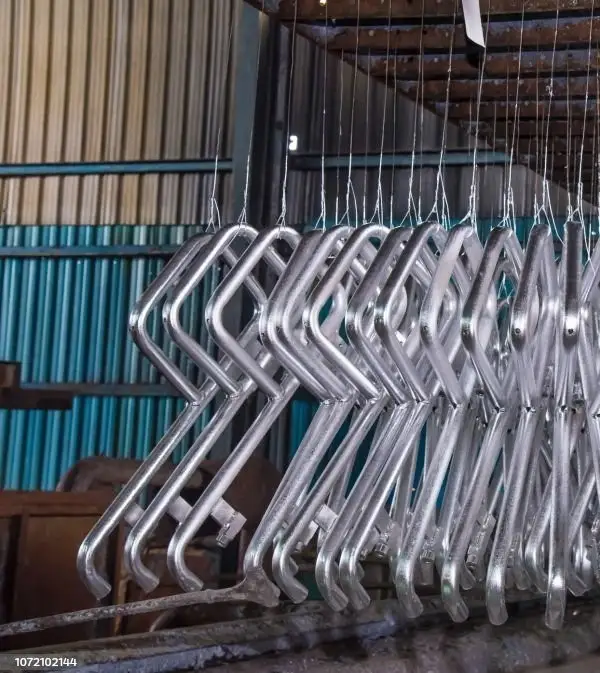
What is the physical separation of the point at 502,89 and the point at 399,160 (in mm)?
3546

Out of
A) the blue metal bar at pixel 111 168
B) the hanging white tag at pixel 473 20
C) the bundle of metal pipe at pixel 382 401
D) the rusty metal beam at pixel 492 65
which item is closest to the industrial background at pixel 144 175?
the blue metal bar at pixel 111 168

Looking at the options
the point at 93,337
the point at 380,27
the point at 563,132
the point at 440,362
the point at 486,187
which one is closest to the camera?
the point at 440,362

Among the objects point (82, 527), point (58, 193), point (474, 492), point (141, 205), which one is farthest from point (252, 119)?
point (474, 492)

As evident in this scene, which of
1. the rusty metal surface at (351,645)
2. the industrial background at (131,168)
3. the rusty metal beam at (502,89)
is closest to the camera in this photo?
the rusty metal surface at (351,645)

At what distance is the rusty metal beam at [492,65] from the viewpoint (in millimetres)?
5926

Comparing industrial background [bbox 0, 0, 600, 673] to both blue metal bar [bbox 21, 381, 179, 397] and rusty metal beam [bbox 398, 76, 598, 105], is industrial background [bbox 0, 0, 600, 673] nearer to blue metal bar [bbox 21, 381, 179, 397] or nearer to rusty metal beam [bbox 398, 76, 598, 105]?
blue metal bar [bbox 21, 381, 179, 397]

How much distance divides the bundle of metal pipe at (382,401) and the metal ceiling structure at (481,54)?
1.79 meters

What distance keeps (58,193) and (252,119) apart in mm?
2523

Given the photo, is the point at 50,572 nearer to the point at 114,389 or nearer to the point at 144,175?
the point at 114,389

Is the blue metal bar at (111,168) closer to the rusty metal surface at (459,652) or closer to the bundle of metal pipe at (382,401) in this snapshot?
the rusty metal surface at (459,652)

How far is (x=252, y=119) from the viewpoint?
9.73 m

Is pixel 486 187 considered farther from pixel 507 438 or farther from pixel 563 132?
pixel 507 438

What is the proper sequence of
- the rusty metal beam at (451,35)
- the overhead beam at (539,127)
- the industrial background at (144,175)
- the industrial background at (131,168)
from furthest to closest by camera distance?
the industrial background at (131,168) < the industrial background at (144,175) < the overhead beam at (539,127) < the rusty metal beam at (451,35)

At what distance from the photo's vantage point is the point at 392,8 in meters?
5.24
